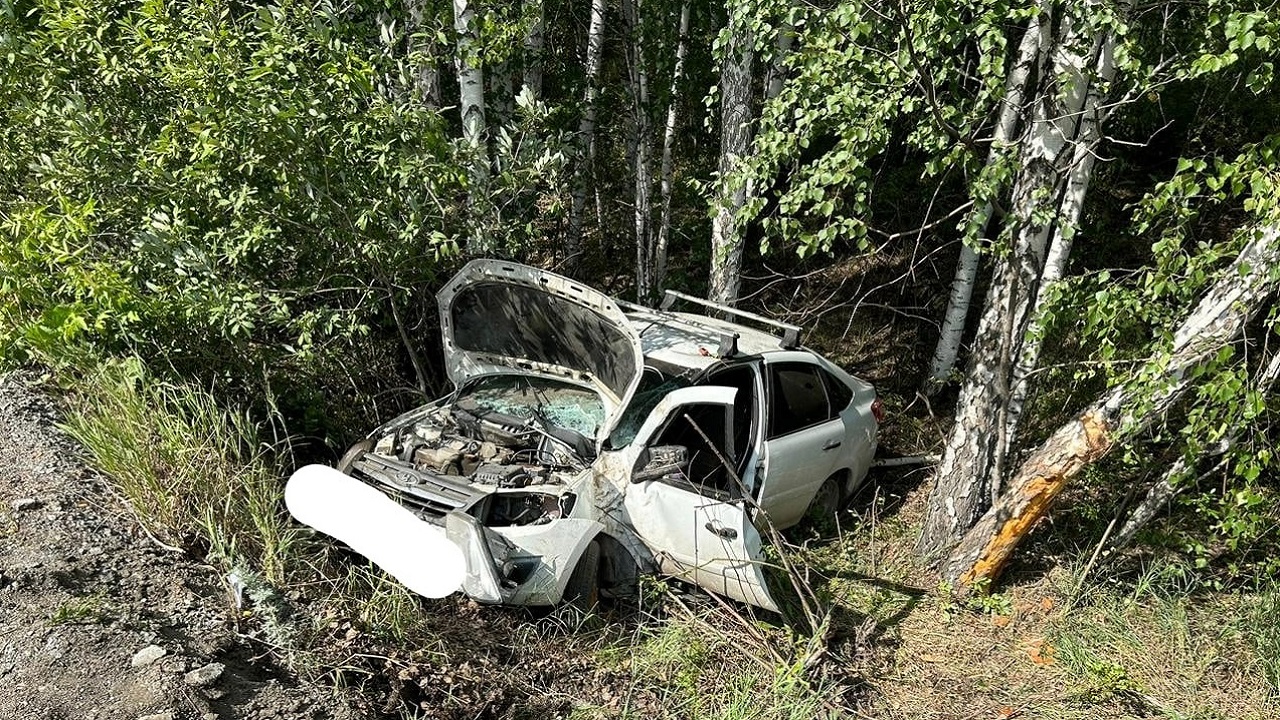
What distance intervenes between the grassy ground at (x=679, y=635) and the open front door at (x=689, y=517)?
213 millimetres

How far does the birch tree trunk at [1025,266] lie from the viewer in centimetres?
513

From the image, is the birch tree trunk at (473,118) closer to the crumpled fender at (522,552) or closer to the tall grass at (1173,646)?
the crumpled fender at (522,552)

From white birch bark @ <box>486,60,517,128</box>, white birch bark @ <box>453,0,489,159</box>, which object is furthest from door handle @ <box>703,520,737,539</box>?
white birch bark @ <box>486,60,517,128</box>

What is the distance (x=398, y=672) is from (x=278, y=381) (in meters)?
3.22

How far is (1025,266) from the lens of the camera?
5633 mm

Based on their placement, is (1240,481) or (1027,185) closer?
(1027,185)

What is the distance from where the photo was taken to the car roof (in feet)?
19.7

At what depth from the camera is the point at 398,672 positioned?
13.8ft

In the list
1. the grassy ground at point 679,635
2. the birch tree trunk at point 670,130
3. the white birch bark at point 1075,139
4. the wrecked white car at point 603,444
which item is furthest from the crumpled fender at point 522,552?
the birch tree trunk at point 670,130

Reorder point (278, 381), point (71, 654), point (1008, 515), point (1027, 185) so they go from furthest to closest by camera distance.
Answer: point (278, 381), point (1008, 515), point (1027, 185), point (71, 654)

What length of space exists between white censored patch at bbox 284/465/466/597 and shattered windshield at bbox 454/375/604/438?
4.14 ft

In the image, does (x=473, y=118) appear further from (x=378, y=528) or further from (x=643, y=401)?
(x=378, y=528)

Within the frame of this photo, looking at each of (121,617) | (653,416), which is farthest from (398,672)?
(653,416)

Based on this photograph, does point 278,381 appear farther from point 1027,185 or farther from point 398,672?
point 1027,185
